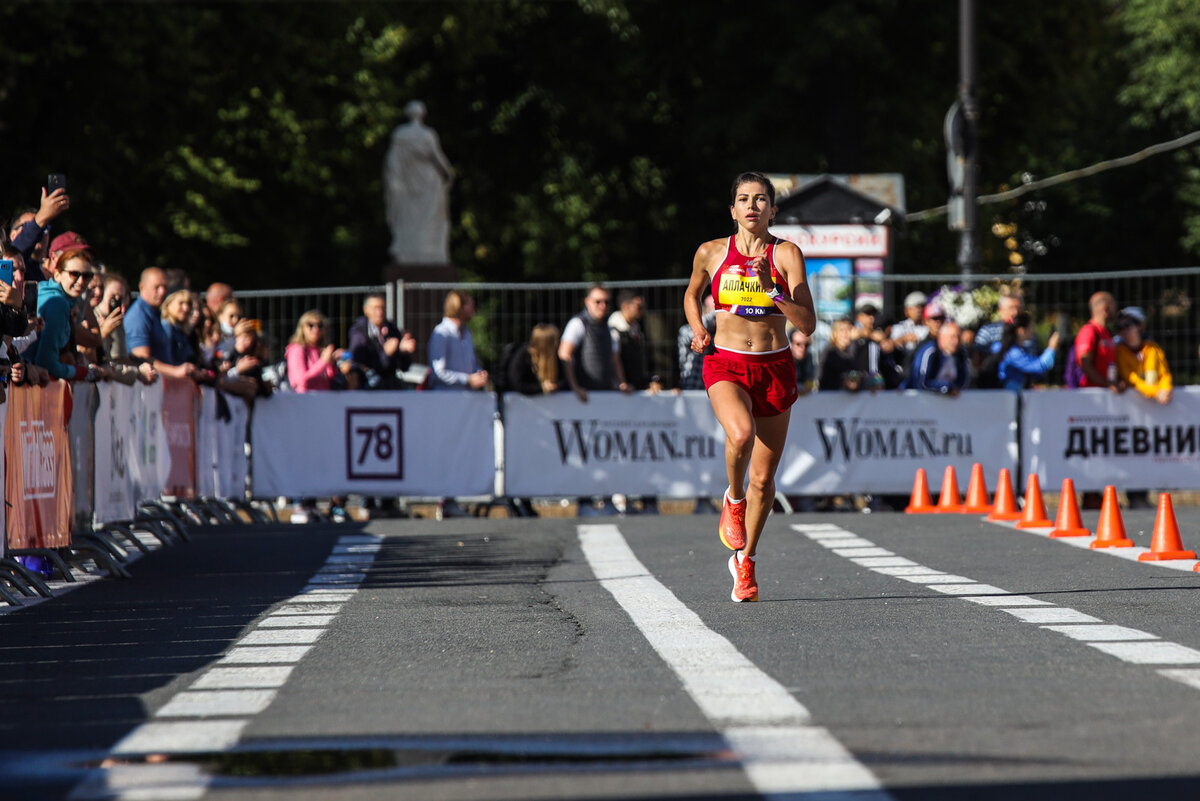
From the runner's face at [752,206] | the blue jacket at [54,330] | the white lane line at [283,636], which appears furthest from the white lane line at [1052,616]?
the blue jacket at [54,330]

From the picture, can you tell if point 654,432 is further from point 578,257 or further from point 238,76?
point 578,257

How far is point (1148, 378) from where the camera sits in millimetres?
21500

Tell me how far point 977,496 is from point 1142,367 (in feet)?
10.7

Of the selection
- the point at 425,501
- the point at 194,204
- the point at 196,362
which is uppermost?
the point at 194,204

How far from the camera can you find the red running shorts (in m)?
10.9

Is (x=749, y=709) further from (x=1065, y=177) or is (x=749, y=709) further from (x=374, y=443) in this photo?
(x=1065, y=177)

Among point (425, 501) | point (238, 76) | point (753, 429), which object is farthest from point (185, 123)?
point (753, 429)

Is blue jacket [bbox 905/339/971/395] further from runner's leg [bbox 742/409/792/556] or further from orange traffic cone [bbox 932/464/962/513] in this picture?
runner's leg [bbox 742/409/792/556]

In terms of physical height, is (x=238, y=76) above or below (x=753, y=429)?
above

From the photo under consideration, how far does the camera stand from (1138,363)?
2158 centimetres

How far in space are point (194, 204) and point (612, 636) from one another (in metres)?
31.9

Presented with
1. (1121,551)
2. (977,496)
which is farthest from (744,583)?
(977,496)

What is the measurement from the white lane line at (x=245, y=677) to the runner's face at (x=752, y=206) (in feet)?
12.5

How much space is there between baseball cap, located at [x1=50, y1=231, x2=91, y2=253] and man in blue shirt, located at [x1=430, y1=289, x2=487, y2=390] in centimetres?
685
